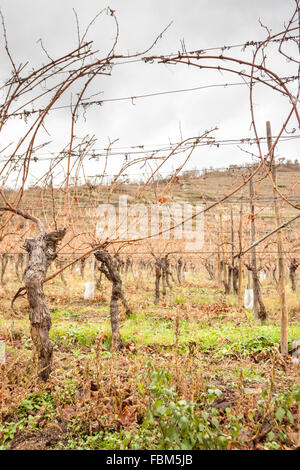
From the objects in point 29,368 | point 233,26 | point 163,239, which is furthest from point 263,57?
point 163,239

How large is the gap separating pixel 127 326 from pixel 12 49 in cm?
617

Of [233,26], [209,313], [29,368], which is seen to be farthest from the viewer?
[209,313]

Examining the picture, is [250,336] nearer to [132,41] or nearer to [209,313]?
[209,313]

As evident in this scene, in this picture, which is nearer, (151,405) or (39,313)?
(151,405)

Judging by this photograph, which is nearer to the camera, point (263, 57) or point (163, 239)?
point (263, 57)

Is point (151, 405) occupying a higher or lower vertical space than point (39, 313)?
lower

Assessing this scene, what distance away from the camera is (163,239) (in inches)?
579

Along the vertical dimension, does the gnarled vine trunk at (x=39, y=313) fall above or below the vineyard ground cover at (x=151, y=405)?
above

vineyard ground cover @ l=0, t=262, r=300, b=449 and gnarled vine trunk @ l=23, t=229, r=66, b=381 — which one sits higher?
gnarled vine trunk @ l=23, t=229, r=66, b=381

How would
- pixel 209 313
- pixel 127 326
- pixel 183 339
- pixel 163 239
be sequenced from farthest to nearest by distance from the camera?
pixel 163 239, pixel 209 313, pixel 127 326, pixel 183 339

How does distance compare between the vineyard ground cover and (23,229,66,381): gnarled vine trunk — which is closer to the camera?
the vineyard ground cover

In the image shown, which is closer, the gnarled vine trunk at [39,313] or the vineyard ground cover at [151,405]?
the vineyard ground cover at [151,405]
